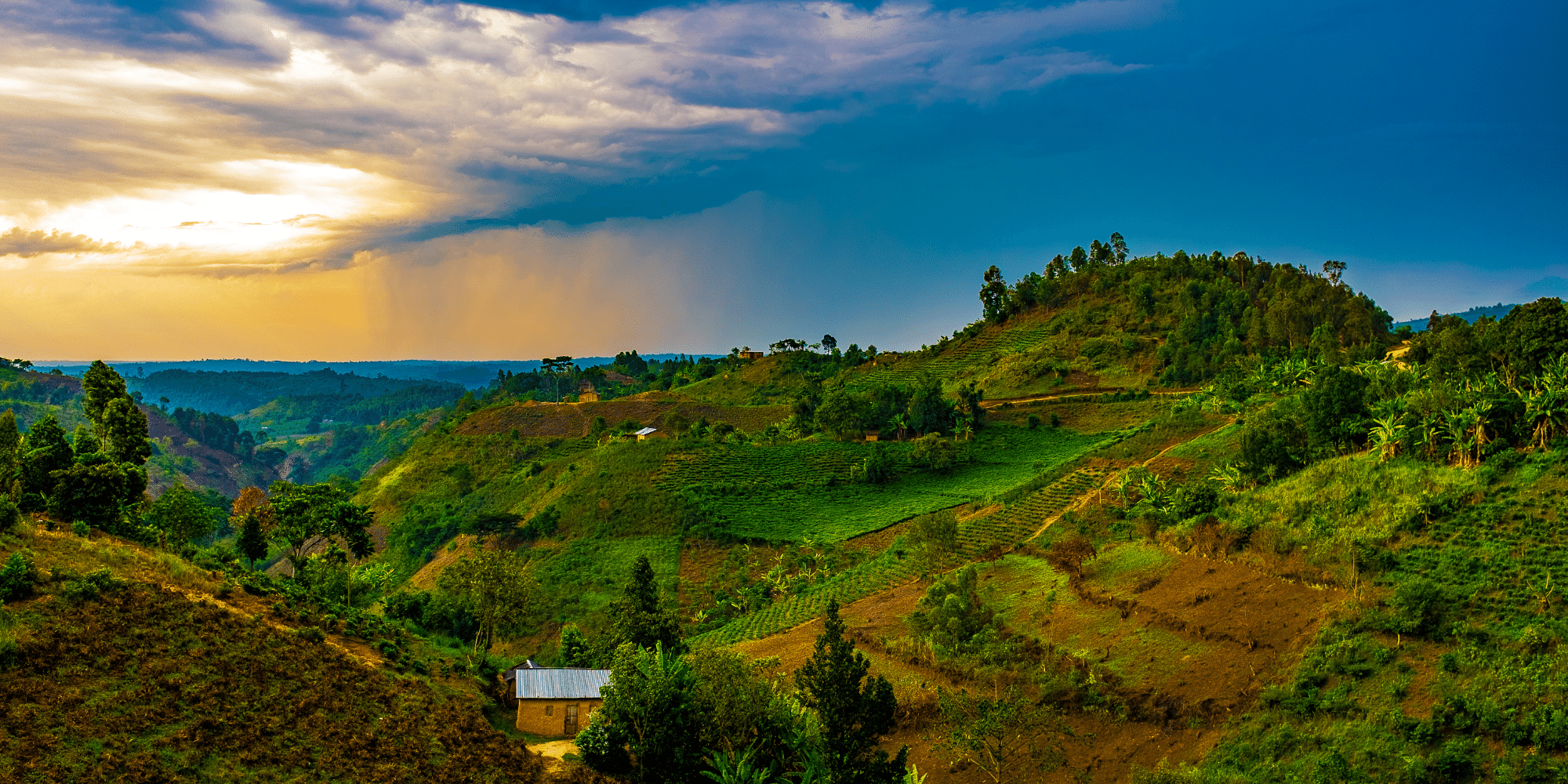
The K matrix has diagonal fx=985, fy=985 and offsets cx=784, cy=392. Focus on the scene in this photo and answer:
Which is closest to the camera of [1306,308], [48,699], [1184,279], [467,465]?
[48,699]

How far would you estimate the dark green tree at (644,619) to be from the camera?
1513 inches

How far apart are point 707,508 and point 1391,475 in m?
46.9

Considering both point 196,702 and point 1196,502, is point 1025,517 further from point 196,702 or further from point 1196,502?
point 196,702

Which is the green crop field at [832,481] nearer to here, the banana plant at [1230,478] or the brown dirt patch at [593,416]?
the banana plant at [1230,478]

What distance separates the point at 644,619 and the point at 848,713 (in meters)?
13.4

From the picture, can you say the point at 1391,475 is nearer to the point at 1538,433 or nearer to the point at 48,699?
the point at 1538,433

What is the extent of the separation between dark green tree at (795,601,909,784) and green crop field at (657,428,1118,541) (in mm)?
39174

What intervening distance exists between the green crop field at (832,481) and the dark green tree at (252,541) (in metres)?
33.0

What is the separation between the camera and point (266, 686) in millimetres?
25938

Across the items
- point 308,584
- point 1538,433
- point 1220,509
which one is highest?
point 1538,433

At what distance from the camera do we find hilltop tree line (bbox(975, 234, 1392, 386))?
314ft

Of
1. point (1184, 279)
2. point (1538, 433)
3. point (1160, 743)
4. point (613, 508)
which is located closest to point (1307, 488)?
point (1538, 433)

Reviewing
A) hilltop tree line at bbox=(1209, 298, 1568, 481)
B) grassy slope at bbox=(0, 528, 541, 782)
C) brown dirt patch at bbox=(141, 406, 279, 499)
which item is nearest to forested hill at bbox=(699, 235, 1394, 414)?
hilltop tree line at bbox=(1209, 298, 1568, 481)

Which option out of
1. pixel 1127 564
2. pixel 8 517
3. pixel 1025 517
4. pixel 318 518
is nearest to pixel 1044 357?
pixel 1025 517
